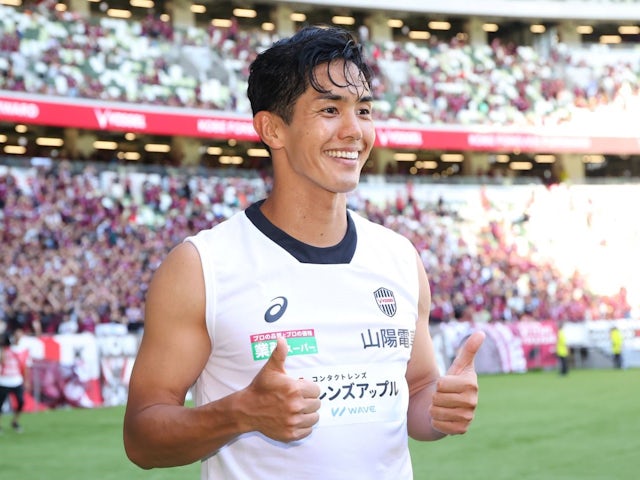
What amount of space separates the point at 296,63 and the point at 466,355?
115cm

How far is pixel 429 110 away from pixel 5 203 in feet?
71.0

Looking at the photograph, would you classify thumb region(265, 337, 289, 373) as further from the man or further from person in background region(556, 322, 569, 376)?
person in background region(556, 322, 569, 376)

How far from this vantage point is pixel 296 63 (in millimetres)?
3615

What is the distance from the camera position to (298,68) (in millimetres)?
3615

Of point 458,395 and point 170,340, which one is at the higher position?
point 170,340

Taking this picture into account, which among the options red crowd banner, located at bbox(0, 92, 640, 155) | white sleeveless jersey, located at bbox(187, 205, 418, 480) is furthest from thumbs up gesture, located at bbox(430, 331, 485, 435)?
red crowd banner, located at bbox(0, 92, 640, 155)

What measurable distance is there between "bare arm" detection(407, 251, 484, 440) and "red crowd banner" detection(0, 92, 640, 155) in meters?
31.0

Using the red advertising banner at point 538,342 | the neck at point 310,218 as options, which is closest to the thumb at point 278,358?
the neck at point 310,218

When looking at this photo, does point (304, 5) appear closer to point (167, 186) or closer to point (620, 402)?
point (167, 186)

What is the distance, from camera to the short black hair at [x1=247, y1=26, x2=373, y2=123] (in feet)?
11.8

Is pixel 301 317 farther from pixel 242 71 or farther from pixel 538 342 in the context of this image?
pixel 242 71

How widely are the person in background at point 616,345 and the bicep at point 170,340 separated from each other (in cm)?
3140

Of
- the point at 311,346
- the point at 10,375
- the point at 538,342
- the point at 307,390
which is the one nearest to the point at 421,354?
the point at 311,346

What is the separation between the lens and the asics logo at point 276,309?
3.48m
